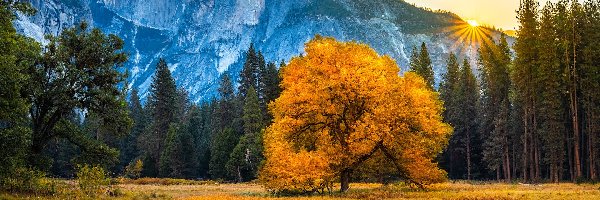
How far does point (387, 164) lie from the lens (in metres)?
33.5

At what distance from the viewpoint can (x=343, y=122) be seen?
108 ft

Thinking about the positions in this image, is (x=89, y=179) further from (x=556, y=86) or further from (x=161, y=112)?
(x=161, y=112)

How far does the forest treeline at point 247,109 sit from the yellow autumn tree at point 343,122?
542 cm

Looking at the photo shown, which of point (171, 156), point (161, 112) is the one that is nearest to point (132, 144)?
point (161, 112)

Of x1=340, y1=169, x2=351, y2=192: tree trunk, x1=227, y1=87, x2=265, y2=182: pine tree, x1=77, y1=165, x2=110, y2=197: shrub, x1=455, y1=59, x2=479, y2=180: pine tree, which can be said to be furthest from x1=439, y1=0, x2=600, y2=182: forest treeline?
x1=77, y1=165, x2=110, y2=197: shrub

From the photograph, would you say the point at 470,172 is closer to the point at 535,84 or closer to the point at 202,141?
the point at 535,84

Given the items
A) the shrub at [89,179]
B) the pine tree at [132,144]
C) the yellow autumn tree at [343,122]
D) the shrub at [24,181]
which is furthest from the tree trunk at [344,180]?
the pine tree at [132,144]

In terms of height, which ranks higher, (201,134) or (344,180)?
(201,134)

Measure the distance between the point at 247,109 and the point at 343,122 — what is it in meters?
43.5

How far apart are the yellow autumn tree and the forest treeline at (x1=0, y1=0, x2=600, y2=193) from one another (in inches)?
214

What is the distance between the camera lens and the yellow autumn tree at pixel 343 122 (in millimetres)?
29625

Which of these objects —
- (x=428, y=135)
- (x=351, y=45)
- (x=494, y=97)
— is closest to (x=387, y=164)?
(x=428, y=135)

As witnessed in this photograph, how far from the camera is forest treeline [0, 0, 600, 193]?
26.7 metres

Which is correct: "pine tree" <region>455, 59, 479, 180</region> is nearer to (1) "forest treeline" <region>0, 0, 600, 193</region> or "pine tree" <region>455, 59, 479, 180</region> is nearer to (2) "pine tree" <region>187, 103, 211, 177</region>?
(1) "forest treeline" <region>0, 0, 600, 193</region>
